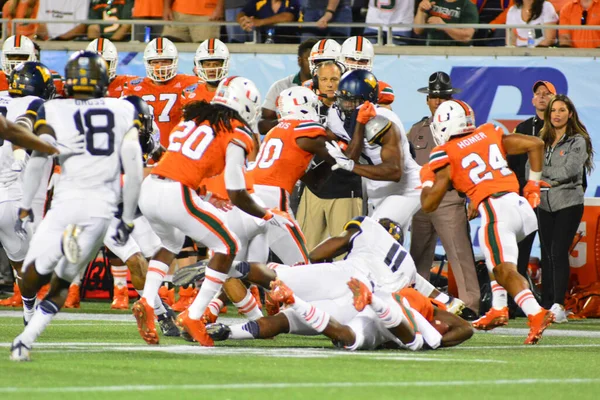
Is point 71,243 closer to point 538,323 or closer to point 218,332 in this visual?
point 218,332

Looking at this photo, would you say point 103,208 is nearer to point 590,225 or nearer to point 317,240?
point 317,240

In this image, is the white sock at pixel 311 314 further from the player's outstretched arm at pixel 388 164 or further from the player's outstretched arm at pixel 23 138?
the player's outstretched arm at pixel 388 164

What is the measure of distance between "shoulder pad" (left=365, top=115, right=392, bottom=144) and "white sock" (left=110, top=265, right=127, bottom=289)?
10.5 feet

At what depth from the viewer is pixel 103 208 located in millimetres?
6277

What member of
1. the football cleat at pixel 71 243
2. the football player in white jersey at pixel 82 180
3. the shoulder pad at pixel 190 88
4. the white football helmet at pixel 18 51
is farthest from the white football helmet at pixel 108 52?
the football cleat at pixel 71 243

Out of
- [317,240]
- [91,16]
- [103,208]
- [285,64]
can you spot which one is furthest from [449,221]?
[91,16]

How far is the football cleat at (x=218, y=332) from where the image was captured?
7215 mm

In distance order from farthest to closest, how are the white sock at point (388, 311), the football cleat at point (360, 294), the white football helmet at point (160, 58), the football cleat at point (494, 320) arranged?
the white football helmet at point (160, 58) → the football cleat at point (494, 320) → the white sock at point (388, 311) → the football cleat at point (360, 294)

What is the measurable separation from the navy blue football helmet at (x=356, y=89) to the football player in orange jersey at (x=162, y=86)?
7.85 feet

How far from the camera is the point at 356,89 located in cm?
860

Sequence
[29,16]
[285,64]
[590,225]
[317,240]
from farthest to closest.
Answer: [29,16] → [285,64] → [590,225] → [317,240]

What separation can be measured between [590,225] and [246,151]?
525 cm

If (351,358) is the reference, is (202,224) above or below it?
above

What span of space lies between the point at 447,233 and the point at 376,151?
5.21ft
